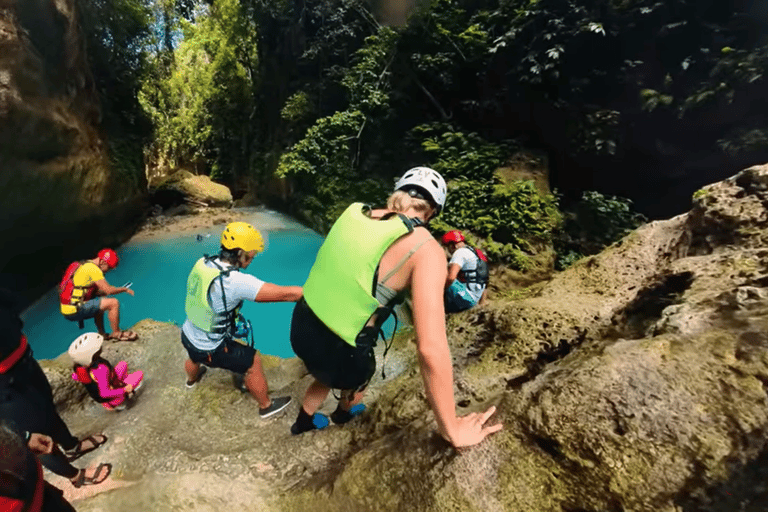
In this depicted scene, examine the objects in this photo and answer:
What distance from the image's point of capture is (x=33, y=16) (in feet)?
27.6

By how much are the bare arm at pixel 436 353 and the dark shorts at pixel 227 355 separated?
96.1 inches

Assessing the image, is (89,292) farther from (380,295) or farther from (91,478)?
(380,295)

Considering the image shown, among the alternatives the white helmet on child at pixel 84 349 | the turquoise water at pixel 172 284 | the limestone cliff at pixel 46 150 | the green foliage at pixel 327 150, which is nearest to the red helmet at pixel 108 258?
the white helmet on child at pixel 84 349

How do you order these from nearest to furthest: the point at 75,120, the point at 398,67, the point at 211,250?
the point at 75,120
the point at 398,67
the point at 211,250

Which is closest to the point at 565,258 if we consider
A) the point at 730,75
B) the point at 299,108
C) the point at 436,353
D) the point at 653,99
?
the point at 653,99

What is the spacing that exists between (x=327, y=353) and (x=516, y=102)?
31.3 ft

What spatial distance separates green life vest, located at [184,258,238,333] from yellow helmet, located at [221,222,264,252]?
0.82ft

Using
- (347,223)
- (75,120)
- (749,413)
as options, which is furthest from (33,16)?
(749,413)

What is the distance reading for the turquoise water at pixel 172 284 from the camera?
881 cm

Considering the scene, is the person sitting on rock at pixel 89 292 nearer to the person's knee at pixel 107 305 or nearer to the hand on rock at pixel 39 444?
the person's knee at pixel 107 305

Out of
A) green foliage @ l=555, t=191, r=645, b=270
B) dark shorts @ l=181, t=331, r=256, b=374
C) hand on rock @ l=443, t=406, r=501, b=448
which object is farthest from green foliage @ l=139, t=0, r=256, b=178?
hand on rock @ l=443, t=406, r=501, b=448

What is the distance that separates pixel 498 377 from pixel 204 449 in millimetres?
2547

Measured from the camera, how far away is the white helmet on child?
12.0ft

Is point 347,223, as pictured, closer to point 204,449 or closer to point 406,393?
point 406,393
